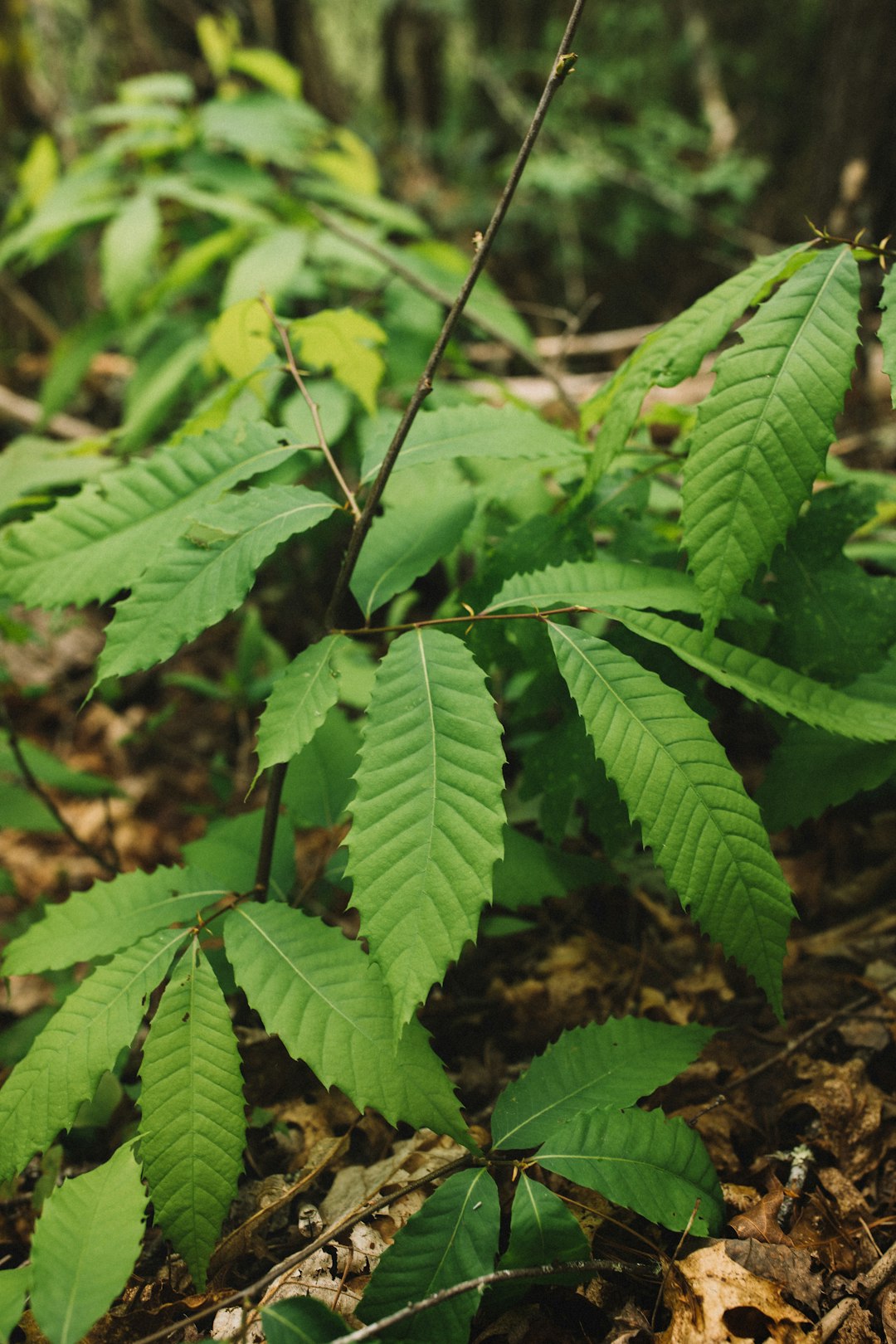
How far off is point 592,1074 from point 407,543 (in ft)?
2.46

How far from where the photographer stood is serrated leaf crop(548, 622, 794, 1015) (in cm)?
77

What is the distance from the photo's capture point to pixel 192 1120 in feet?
2.65

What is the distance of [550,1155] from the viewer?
84 cm

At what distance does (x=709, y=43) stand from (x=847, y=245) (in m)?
5.64

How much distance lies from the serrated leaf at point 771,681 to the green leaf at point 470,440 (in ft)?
1.03

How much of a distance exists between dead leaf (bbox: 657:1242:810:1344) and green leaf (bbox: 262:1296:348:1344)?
0.38 m

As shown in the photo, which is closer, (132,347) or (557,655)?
(557,655)

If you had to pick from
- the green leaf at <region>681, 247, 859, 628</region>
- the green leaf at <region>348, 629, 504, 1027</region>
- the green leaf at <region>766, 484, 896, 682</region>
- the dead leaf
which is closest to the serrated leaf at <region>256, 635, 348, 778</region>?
the green leaf at <region>348, 629, 504, 1027</region>

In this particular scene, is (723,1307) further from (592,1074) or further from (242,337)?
(242,337)

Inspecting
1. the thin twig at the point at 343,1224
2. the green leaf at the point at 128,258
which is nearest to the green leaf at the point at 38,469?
the green leaf at the point at 128,258

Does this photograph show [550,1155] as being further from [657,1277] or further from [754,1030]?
[754,1030]

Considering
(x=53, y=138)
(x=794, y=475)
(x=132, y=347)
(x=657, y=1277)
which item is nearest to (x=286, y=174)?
(x=132, y=347)

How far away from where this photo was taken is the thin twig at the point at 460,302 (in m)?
0.77

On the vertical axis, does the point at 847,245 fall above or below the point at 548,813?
above
